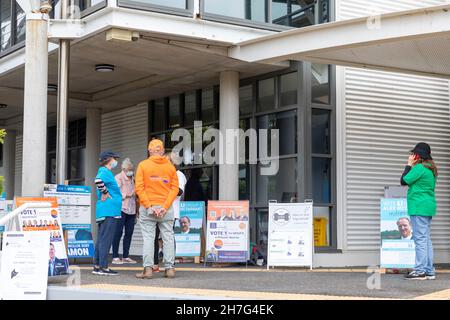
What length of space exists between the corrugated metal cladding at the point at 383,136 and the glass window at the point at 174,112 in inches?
A: 168

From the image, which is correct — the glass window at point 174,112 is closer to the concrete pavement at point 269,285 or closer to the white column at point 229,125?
the white column at point 229,125

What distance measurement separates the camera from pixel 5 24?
51.3 ft

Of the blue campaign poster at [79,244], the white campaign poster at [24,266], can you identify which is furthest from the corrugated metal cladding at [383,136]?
the white campaign poster at [24,266]

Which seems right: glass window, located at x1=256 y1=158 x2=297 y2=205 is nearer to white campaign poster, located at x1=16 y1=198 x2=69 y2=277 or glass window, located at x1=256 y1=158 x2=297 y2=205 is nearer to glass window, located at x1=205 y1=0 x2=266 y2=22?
glass window, located at x1=205 y1=0 x2=266 y2=22

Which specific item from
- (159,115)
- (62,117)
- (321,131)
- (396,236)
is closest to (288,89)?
(321,131)

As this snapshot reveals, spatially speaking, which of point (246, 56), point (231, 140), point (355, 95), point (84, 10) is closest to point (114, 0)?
point (84, 10)

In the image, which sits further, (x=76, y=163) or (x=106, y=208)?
(x=76, y=163)

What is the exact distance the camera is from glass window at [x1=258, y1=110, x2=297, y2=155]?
13.1 metres

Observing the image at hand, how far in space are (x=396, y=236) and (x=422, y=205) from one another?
2.06 metres

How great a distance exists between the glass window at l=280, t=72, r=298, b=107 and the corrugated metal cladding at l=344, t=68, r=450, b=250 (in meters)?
0.97

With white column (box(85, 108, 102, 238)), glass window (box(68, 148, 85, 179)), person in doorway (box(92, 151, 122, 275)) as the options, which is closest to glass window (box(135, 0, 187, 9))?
person in doorway (box(92, 151, 122, 275))

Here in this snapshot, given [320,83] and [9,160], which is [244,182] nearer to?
[320,83]

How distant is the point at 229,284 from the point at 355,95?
5651mm
